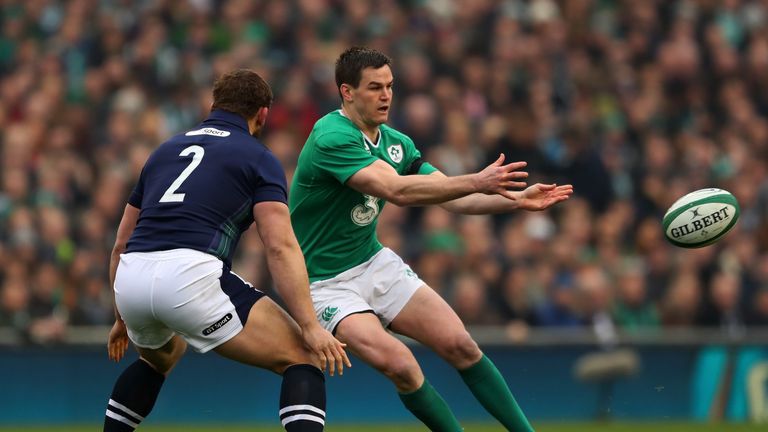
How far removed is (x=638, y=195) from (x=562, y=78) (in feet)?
5.94

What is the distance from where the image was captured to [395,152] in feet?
26.6

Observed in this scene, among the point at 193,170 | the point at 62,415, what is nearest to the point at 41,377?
the point at 62,415

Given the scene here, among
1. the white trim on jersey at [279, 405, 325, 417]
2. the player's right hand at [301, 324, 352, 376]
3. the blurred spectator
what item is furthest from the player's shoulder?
the blurred spectator

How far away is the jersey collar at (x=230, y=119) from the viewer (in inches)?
277

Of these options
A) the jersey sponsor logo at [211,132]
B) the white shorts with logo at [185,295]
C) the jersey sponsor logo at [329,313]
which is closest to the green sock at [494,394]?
the jersey sponsor logo at [329,313]

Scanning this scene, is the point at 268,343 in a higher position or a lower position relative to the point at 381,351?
lower

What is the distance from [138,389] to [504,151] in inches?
327

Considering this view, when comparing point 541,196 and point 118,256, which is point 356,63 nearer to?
point 541,196

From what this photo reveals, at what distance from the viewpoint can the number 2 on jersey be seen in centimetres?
680

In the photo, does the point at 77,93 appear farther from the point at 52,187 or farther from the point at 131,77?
the point at 52,187

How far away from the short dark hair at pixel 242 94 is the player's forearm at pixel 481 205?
4.35ft

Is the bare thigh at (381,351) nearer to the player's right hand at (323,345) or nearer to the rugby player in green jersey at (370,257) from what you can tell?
the rugby player in green jersey at (370,257)

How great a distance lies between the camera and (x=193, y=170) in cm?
683

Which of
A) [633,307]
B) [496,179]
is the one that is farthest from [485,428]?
[496,179]
